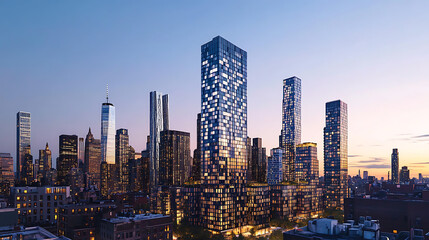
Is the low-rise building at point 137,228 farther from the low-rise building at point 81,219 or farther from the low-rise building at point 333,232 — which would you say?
the low-rise building at point 333,232

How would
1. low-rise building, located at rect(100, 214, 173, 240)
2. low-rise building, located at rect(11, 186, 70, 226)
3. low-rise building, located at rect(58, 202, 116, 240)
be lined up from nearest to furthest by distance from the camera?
low-rise building, located at rect(100, 214, 173, 240) < low-rise building, located at rect(58, 202, 116, 240) < low-rise building, located at rect(11, 186, 70, 226)

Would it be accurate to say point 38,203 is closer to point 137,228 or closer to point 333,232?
point 137,228

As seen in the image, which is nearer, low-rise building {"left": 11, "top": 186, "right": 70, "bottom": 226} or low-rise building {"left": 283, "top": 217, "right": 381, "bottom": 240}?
low-rise building {"left": 283, "top": 217, "right": 381, "bottom": 240}

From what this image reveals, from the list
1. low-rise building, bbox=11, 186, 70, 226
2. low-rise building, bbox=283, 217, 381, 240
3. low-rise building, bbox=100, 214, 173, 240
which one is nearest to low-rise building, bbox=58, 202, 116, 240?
low-rise building, bbox=11, 186, 70, 226

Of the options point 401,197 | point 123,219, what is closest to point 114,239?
point 123,219

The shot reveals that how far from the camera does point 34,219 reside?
13712 centimetres

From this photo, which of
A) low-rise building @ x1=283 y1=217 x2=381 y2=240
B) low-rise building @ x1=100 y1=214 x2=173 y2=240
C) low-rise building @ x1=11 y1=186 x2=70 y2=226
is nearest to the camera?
low-rise building @ x1=283 y1=217 x2=381 y2=240

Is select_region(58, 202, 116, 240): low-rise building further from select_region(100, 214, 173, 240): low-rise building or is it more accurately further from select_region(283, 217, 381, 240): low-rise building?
select_region(283, 217, 381, 240): low-rise building

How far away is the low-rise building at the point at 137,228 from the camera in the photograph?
11100cm

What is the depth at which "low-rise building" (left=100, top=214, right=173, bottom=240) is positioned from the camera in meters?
111

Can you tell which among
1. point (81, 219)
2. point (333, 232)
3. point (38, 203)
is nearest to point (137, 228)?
point (81, 219)

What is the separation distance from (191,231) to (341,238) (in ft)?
371

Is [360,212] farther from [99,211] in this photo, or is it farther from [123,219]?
[99,211]

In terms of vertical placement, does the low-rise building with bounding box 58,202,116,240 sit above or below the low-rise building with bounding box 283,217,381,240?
below
